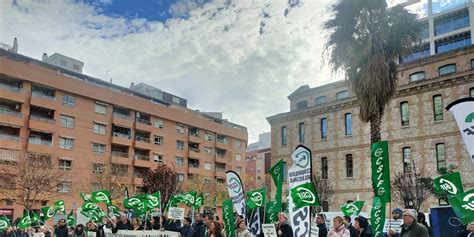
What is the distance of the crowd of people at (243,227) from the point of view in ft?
26.5

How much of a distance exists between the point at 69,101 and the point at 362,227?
149 ft

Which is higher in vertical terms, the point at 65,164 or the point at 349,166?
the point at 65,164

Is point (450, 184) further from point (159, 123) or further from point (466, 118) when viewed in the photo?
point (159, 123)

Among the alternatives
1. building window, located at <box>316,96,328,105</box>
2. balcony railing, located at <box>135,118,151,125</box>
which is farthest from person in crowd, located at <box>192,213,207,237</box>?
balcony railing, located at <box>135,118,151,125</box>

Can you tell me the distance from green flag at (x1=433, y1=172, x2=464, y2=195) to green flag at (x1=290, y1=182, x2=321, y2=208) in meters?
2.33

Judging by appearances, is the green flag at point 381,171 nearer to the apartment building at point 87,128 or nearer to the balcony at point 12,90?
the apartment building at point 87,128

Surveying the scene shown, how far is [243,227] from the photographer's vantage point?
1060 centimetres

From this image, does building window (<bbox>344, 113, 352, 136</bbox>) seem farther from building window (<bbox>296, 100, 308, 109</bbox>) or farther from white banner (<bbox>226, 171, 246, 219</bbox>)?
white banner (<bbox>226, 171, 246, 219</bbox>)

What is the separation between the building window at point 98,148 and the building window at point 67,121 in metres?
3.68

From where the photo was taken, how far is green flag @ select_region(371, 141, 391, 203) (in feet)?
31.3

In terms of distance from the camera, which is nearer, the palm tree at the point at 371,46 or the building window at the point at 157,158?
the palm tree at the point at 371,46

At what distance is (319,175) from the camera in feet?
141

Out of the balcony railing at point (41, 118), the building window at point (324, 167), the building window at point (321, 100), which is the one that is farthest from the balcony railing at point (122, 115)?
the building window at point (324, 167)

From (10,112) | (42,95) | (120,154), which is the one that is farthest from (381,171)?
(120,154)
